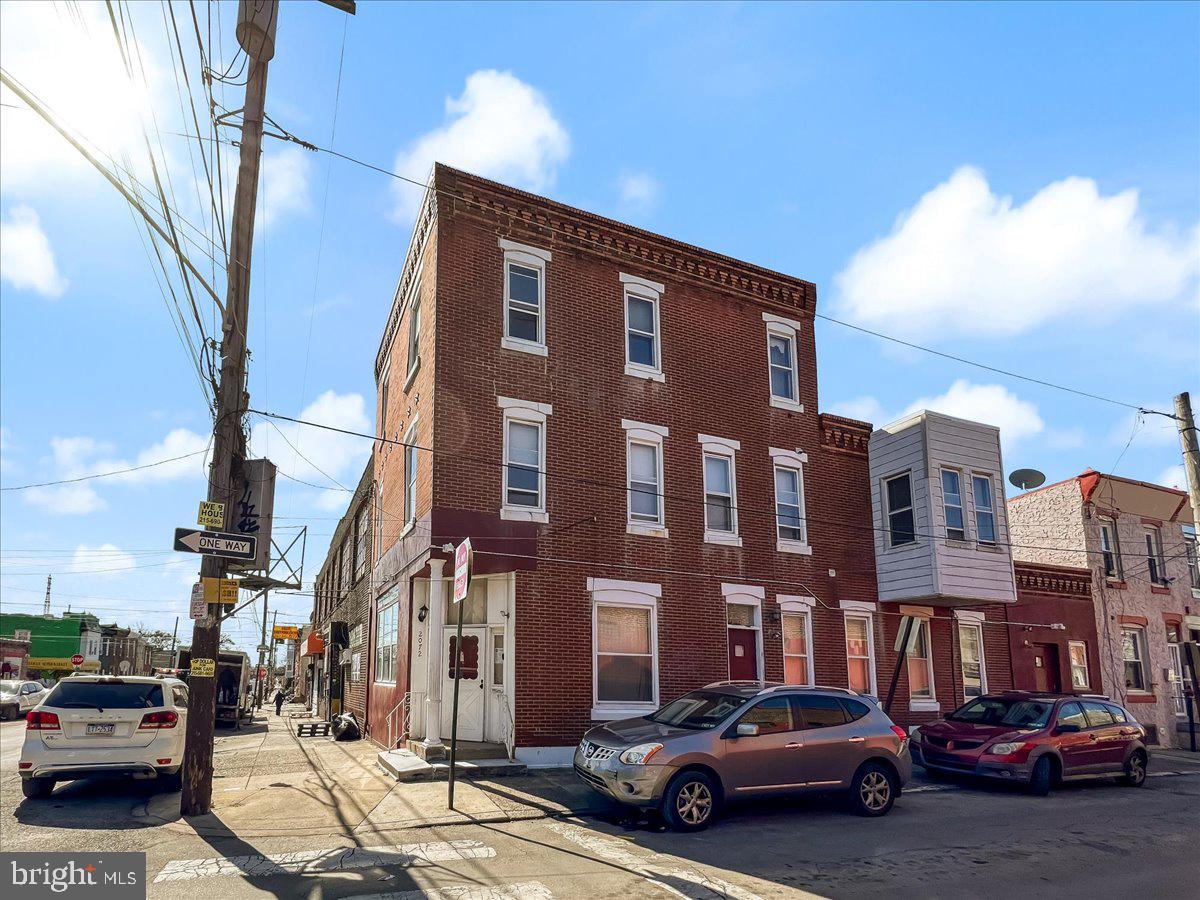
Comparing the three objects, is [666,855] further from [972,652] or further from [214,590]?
[972,652]

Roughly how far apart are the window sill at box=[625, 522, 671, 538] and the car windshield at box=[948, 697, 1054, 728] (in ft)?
21.6

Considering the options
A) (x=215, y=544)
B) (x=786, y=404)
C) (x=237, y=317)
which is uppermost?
(x=786, y=404)

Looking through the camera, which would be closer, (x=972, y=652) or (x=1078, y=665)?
(x=972, y=652)

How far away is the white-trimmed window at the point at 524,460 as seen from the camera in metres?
15.9

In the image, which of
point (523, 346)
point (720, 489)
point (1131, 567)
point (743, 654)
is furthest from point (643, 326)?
point (1131, 567)

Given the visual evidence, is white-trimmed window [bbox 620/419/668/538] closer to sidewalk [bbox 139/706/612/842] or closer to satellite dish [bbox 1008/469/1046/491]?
sidewalk [bbox 139/706/612/842]

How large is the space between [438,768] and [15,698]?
31887 millimetres

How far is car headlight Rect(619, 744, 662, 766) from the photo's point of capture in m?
10.0

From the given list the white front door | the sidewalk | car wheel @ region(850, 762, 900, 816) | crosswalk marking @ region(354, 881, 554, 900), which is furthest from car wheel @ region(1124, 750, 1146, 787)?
crosswalk marking @ region(354, 881, 554, 900)

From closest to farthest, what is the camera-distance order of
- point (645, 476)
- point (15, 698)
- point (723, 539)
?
point (645, 476) < point (723, 539) < point (15, 698)

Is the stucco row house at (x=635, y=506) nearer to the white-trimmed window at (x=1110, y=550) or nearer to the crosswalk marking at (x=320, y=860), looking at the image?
the white-trimmed window at (x=1110, y=550)

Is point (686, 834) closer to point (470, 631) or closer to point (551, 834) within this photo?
point (551, 834)

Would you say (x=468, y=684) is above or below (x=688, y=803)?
above

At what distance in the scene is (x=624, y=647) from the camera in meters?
16.4
